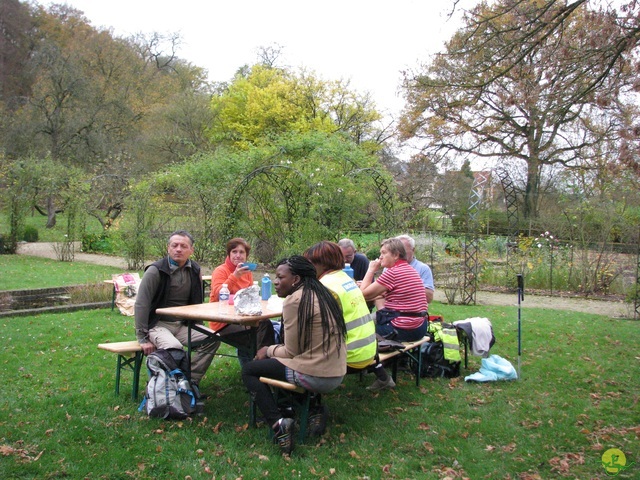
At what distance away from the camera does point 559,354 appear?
266 inches

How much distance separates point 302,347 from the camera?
3906 mm

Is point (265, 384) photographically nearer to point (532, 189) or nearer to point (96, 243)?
point (96, 243)

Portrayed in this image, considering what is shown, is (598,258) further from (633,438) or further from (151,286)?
(151,286)

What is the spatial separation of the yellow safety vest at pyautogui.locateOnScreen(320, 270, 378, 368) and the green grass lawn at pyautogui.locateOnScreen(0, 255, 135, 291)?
7.81 m

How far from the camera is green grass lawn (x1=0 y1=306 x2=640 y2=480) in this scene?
3562 millimetres

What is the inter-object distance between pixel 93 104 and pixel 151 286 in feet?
86.0

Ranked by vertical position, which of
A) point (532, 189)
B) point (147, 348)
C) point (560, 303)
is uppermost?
point (532, 189)

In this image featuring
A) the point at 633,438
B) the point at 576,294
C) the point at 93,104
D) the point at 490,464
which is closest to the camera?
the point at 490,464

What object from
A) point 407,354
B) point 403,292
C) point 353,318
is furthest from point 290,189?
point 353,318

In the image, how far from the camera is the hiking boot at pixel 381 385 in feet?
16.9

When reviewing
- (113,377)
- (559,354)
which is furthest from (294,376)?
(559,354)

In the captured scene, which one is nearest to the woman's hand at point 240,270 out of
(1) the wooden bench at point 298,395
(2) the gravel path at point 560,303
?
(1) the wooden bench at point 298,395

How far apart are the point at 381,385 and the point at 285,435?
1.59 metres

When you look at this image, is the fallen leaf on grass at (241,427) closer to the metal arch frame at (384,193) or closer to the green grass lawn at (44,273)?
the metal arch frame at (384,193)
